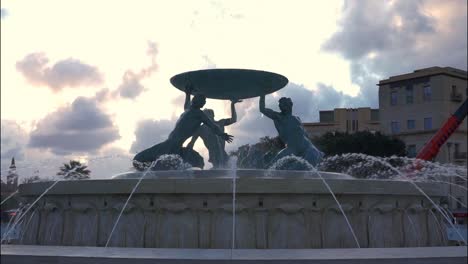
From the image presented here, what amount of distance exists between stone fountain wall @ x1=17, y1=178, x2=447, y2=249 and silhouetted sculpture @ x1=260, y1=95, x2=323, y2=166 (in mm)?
3677

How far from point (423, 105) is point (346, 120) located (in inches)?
367

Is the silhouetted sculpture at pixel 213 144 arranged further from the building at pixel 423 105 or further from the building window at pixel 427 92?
the building window at pixel 427 92

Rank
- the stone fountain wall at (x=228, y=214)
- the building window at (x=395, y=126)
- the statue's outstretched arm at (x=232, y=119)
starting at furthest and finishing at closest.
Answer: the building window at (x=395, y=126)
the statue's outstretched arm at (x=232, y=119)
the stone fountain wall at (x=228, y=214)

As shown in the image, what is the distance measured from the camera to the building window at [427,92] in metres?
56.7

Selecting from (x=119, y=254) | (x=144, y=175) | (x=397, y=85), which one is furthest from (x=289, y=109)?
(x=397, y=85)

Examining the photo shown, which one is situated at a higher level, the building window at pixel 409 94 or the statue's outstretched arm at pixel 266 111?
the building window at pixel 409 94

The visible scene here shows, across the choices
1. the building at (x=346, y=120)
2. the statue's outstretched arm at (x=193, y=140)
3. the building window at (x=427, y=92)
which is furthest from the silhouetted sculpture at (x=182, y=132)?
the building at (x=346, y=120)

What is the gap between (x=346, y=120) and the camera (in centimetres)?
6431

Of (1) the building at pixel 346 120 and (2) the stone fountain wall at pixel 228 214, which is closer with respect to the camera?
(2) the stone fountain wall at pixel 228 214

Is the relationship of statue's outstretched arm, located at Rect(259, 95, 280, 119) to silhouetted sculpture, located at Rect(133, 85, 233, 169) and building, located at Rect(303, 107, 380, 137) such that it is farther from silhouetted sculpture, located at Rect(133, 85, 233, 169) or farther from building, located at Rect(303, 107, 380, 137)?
building, located at Rect(303, 107, 380, 137)

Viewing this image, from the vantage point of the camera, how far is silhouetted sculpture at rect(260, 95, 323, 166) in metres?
14.6

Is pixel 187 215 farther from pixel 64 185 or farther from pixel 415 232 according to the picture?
pixel 415 232

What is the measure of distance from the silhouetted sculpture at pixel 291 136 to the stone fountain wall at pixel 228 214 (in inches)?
145

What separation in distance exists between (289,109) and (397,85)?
153 ft
